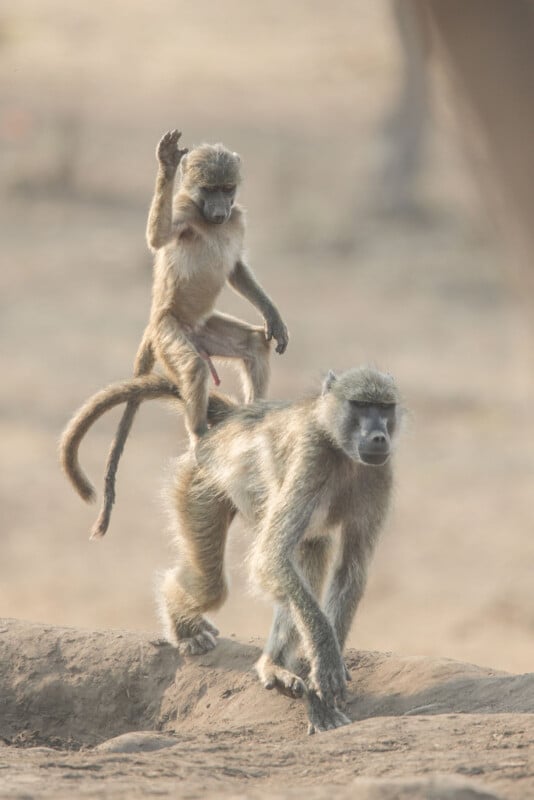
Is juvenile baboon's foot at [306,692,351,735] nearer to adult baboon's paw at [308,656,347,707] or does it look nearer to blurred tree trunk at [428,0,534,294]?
adult baboon's paw at [308,656,347,707]

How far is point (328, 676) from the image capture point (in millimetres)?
6047

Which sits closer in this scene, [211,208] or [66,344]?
[211,208]

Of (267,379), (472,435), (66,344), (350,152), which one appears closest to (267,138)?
(350,152)

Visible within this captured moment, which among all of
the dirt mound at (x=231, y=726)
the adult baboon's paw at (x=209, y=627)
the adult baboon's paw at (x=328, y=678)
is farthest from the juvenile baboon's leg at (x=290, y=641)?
the adult baboon's paw at (x=209, y=627)

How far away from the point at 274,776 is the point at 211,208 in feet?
A: 9.31

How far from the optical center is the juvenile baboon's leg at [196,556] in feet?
22.9

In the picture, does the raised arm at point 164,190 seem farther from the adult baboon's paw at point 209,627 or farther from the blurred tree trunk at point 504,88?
the blurred tree trunk at point 504,88

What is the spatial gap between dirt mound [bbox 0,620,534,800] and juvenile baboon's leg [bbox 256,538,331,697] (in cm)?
11

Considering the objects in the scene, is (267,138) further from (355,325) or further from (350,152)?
(355,325)

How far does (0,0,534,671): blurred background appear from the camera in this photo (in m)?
13.1

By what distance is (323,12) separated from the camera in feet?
123

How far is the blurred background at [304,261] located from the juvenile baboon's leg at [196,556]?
0.62 metres

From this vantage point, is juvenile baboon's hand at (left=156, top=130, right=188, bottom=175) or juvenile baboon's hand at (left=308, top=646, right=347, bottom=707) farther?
juvenile baboon's hand at (left=156, top=130, right=188, bottom=175)

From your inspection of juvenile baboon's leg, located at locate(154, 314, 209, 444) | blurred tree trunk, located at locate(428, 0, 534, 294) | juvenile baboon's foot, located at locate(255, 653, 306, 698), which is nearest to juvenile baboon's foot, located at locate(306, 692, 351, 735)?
juvenile baboon's foot, located at locate(255, 653, 306, 698)
